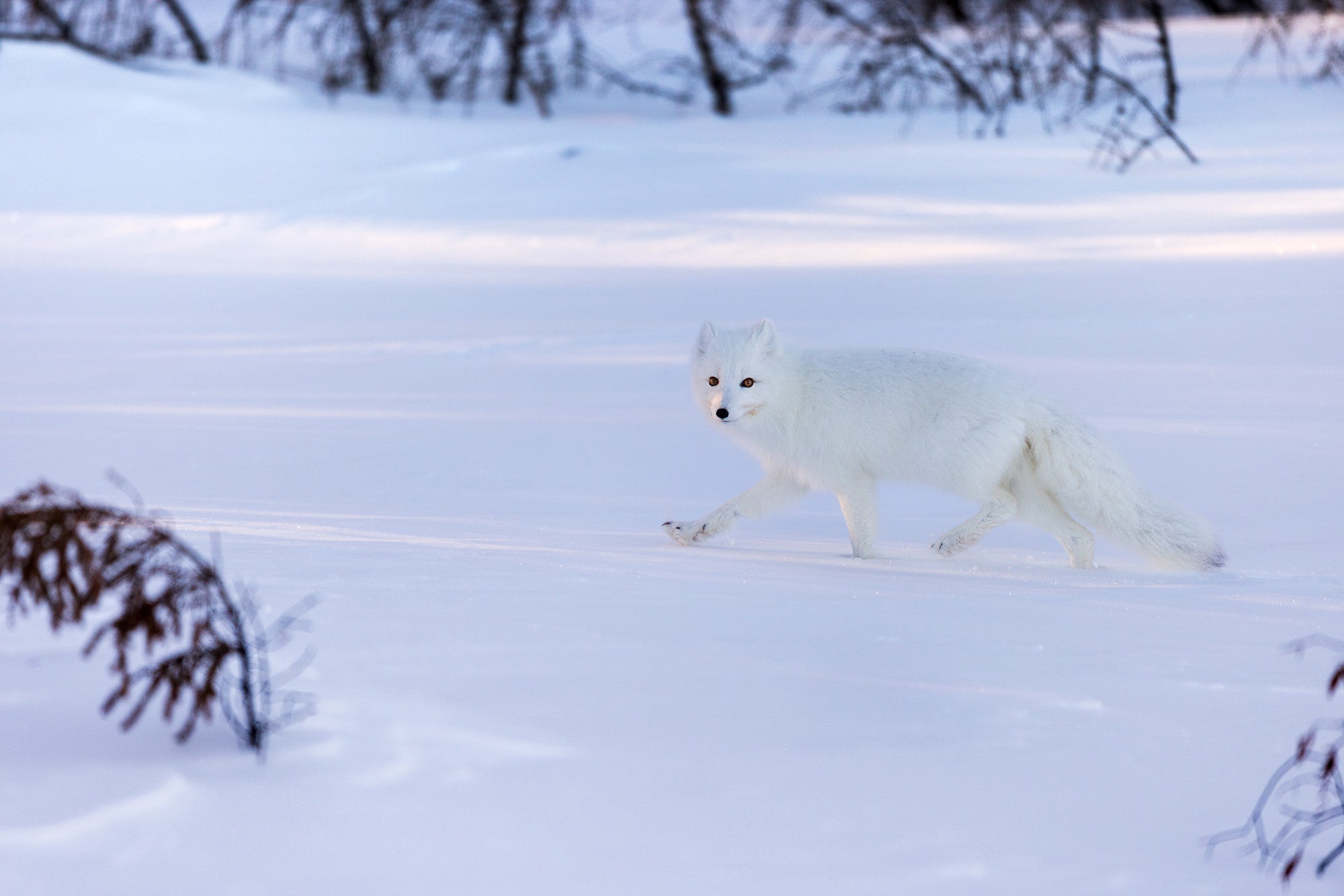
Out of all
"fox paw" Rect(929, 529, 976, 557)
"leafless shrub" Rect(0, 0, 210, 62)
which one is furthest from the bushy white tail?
"leafless shrub" Rect(0, 0, 210, 62)

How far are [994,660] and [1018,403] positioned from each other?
174cm

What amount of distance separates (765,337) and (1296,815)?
8.28 feet

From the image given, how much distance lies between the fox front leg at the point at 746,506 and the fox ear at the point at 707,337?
448 mm

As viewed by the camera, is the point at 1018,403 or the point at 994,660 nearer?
the point at 994,660

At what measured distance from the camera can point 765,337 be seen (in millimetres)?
4340

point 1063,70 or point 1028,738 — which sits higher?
point 1063,70

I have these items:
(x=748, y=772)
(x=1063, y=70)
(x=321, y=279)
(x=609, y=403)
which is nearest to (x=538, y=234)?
(x=321, y=279)

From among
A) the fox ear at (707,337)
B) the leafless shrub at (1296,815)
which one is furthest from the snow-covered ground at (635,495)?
the fox ear at (707,337)

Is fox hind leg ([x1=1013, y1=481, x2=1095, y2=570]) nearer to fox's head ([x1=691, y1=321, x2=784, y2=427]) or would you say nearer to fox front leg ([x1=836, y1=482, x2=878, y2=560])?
fox front leg ([x1=836, y1=482, x2=878, y2=560])

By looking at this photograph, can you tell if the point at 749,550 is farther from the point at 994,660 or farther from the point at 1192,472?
the point at 1192,472

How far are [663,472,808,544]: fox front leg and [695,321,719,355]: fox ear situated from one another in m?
0.45

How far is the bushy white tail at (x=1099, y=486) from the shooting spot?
427cm

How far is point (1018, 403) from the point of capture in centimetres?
432

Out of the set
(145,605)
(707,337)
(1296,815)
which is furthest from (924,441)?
(145,605)
